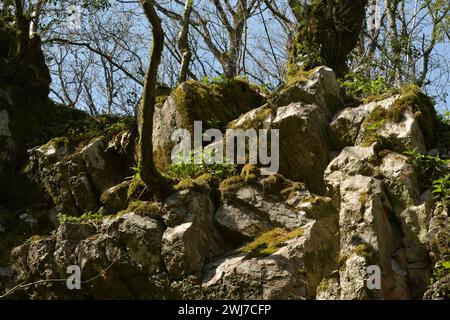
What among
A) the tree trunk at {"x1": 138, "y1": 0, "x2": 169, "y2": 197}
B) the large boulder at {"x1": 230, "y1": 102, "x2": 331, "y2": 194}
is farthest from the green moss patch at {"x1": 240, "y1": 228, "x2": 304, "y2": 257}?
the tree trunk at {"x1": 138, "y1": 0, "x2": 169, "y2": 197}

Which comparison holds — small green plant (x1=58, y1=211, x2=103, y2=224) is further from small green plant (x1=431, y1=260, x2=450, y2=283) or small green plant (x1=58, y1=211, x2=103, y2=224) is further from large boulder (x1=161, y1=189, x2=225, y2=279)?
small green plant (x1=431, y1=260, x2=450, y2=283)

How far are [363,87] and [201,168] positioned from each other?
3250 millimetres

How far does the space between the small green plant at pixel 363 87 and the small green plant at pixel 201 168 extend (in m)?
2.80

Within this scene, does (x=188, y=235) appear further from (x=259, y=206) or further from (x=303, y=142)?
(x=303, y=142)

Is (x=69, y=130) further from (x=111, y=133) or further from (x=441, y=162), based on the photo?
(x=441, y=162)

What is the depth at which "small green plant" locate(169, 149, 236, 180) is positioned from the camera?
1026cm

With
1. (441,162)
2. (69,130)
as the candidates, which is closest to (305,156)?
(441,162)

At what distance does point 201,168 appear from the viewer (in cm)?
1036

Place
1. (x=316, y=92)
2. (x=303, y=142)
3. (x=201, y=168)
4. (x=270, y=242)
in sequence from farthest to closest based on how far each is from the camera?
(x=316, y=92) < (x=303, y=142) < (x=201, y=168) < (x=270, y=242)

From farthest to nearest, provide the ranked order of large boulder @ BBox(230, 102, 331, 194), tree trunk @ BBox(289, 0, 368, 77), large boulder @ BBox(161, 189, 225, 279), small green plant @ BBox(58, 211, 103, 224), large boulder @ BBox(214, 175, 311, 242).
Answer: tree trunk @ BBox(289, 0, 368, 77) → large boulder @ BBox(230, 102, 331, 194) → small green plant @ BBox(58, 211, 103, 224) → large boulder @ BBox(214, 175, 311, 242) → large boulder @ BBox(161, 189, 225, 279)

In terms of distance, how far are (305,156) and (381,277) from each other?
2681 mm

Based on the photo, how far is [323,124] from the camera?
10.8 metres

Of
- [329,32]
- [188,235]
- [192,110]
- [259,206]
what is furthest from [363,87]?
[188,235]

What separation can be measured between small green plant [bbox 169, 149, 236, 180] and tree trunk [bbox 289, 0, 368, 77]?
9.80ft
